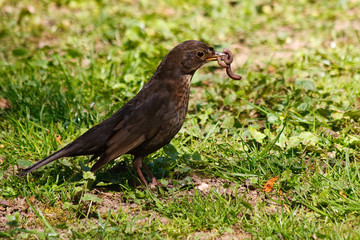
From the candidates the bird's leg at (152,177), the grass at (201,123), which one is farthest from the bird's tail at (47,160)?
the bird's leg at (152,177)

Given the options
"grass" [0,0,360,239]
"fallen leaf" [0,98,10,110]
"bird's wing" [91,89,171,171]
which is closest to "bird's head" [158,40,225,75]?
"bird's wing" [91,89,171,171]

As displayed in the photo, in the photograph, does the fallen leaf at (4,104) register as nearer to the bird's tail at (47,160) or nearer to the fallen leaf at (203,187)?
the bird's tail at (47,160)

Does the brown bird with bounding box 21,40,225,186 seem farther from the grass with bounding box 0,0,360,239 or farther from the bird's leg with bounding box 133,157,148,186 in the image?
the grass with bounding box 0,0,360,239

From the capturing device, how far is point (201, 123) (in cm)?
567

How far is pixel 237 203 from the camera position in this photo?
4.19 m

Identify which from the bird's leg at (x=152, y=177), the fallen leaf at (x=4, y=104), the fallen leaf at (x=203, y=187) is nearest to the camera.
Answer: the fallen leaf at (x=203, y=187)

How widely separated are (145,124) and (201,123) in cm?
132

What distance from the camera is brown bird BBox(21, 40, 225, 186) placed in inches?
175

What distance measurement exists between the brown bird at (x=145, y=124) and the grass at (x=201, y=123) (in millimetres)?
290

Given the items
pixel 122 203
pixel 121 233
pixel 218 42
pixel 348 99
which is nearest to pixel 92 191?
pixel 122 203

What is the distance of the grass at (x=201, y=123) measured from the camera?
4.07m

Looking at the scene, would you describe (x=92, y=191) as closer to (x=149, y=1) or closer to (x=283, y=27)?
(x=283, y=27)

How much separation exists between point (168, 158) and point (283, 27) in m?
4.38

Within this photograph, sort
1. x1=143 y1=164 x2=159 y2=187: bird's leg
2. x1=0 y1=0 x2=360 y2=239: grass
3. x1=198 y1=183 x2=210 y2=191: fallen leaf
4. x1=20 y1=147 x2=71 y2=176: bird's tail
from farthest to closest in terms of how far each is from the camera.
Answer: x1=143 y1=164 x2=159 y2=187: bird's leg, x1=198 y1=183 x2=210 y2=191: fallen leaf, x1=20 y1=147 x2=71 y2=176: bird's tail, x1=0 y1=0 x2=360 y2=239: grass
